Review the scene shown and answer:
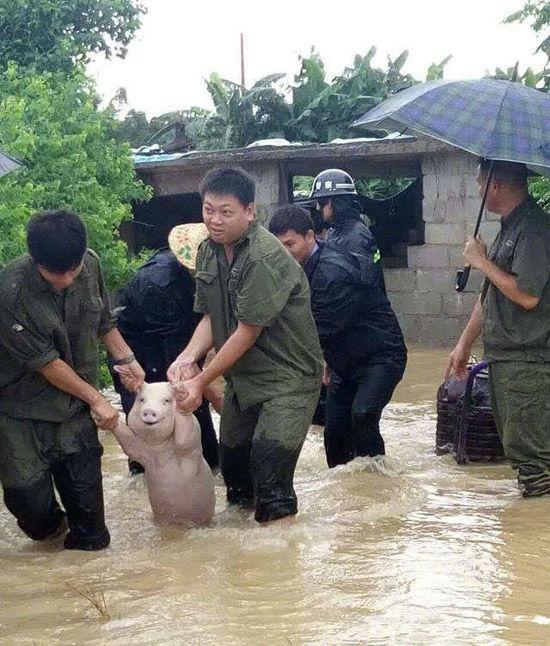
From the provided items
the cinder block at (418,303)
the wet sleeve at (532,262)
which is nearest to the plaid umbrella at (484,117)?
the wet sleeve at (532,262)

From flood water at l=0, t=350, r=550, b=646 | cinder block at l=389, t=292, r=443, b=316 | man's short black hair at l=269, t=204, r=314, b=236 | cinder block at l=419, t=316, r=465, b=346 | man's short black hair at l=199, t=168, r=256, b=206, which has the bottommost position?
cinder block at l=419, t=316, r=465, b=346

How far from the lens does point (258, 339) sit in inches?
204

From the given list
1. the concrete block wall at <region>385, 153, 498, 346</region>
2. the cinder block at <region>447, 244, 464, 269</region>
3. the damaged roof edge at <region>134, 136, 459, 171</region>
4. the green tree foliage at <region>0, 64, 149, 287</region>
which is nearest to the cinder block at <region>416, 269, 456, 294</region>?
the concrete block wall at <region>385, 153, 498, 346</region>

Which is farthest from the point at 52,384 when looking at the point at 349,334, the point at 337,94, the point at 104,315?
the point at 337,94

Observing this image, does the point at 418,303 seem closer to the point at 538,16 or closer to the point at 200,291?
the point at 538,16

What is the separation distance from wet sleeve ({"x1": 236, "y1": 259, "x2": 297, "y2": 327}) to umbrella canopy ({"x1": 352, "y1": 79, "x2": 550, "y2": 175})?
3.59 ft

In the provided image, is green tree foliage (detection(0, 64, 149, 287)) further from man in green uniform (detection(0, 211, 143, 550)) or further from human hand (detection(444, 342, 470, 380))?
human hand (detection(444, 342, 470, 380))

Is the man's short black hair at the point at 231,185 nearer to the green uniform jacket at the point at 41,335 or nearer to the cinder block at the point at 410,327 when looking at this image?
the green uniform jacket at the point at 41,335

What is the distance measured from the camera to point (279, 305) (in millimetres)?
4980

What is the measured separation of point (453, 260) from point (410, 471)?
6.41m

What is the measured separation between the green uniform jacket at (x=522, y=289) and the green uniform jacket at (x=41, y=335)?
1.95m

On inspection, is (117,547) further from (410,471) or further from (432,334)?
(432,334)

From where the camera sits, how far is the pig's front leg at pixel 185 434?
17.3 feet

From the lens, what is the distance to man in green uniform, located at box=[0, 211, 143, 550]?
189 inches
